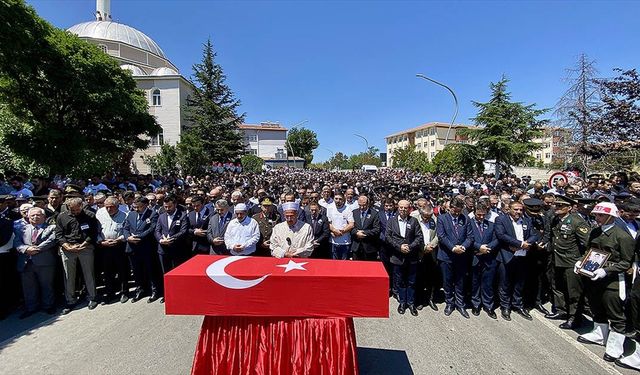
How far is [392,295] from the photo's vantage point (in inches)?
244

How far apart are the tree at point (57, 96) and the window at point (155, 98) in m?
24.7

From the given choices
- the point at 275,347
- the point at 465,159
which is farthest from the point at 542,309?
the point at 465,159

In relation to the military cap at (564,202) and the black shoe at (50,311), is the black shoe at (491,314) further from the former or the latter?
the black shoe at (50,311)

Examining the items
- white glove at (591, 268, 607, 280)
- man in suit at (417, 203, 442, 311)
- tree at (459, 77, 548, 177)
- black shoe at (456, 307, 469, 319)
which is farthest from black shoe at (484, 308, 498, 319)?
tree at (459, 77, 548, 177)

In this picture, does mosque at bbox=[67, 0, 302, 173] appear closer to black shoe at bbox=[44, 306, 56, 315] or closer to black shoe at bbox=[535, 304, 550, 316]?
black shoe at bbox=[44, 306, 56, 315]

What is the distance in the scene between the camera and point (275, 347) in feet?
10.4

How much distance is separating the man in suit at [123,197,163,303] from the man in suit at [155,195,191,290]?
21cm

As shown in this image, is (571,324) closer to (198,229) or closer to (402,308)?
(402,308)

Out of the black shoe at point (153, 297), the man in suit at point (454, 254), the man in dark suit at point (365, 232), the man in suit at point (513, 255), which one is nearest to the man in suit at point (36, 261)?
the black shoe at point (153, 297)

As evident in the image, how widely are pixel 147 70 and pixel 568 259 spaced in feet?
177

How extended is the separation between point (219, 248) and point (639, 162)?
62.7 ft

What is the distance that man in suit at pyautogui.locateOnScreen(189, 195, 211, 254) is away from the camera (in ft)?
20.0

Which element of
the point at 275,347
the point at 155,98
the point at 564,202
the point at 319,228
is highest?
the point at 155,98

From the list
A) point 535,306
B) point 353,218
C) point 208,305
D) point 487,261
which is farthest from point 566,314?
point 208,305
